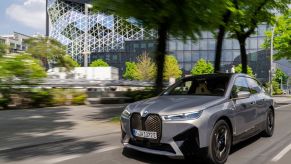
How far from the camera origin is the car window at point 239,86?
25.7ft

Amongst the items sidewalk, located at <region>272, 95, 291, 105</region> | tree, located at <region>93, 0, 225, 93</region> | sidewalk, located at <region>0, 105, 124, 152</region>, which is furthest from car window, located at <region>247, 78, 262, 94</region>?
sidewalk, located at <region>272, 95, 291, 105</region>

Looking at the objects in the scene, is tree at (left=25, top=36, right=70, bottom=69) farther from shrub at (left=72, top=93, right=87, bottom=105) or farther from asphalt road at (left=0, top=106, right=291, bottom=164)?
asphalt road at (left=0, top=106, right=291, bottom=164)

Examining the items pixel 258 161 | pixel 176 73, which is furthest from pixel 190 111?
pixel 176 73

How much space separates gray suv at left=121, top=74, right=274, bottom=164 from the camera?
6.33m

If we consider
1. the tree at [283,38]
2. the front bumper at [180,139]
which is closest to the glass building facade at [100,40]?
the tree at [283,38]

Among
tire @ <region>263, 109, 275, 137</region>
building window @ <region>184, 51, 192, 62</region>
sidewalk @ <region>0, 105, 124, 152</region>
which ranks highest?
building window @ <region>184, 51, 192, 62</region>

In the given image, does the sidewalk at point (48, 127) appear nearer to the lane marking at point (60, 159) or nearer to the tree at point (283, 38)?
the lane marking at point (60, 159)

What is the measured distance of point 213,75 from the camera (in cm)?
839

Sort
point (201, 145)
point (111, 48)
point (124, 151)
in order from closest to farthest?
point (201, 145) < point (124, 151) < point (111, 48)

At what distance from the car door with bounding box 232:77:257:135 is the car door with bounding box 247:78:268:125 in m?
0.23

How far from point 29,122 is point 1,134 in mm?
2360

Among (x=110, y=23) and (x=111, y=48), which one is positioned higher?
(x=110, y=23)

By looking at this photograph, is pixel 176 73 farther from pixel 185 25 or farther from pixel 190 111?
pixel 190 111

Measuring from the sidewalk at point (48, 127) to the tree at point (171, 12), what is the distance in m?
3.29
